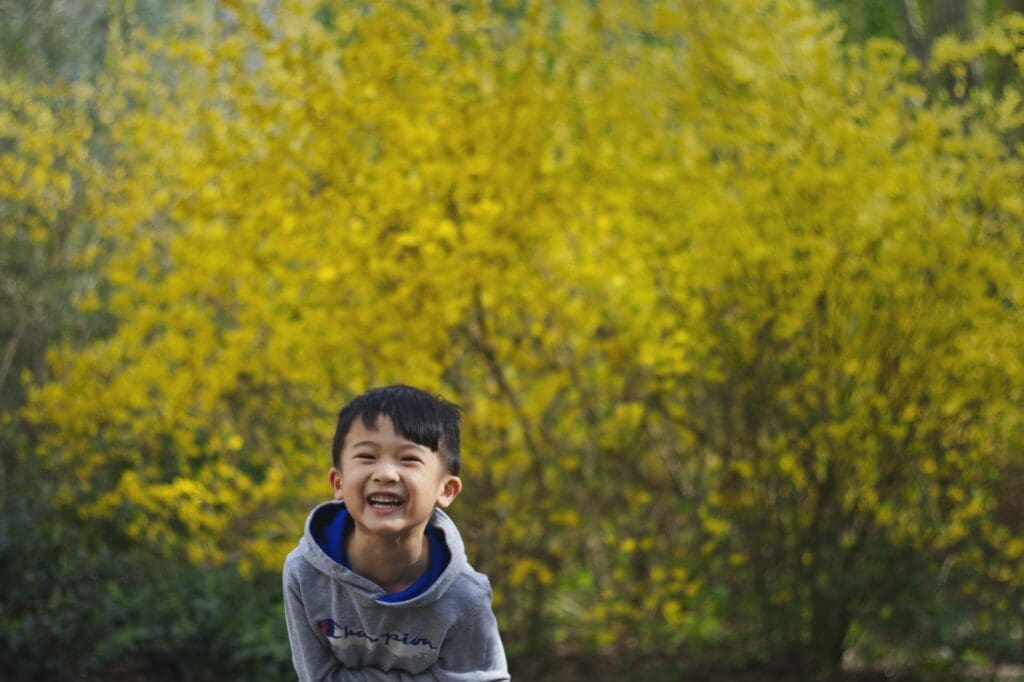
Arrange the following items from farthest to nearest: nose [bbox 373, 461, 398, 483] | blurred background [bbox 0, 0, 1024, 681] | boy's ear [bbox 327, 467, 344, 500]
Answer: blurred background [bbox 0, 0, 1024, 681], boy's ear [bbox 327, 467, 344, 500], nose [bbox 373, 461, 398, 483]

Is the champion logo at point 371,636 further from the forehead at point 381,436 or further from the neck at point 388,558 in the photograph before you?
the forehead at point 381,436

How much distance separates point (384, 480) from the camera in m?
2.10

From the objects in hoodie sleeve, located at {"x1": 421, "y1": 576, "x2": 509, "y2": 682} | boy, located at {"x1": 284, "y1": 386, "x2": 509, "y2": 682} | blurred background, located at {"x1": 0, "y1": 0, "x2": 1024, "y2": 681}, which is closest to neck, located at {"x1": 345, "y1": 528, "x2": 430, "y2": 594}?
boy, located at {"x1": 284, "y1": 386, "x2": 509, "y2": 682}

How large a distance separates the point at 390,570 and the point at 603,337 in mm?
2984

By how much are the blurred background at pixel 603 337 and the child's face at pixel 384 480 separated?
2.24 m

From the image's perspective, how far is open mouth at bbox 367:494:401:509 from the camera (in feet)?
6.95

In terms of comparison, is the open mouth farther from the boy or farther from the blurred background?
the blurred background

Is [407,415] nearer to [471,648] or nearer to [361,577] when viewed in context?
[361,577]

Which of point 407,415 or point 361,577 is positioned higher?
point 407,415

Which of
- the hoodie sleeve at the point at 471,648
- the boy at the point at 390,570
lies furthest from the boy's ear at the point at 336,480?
the hoodie sleeve at the point at 471,648

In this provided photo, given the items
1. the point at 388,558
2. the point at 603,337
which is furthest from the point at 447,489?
the point at 603,337

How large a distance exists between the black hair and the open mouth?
98mm

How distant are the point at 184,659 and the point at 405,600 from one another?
325cm

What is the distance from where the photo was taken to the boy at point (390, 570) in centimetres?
212
